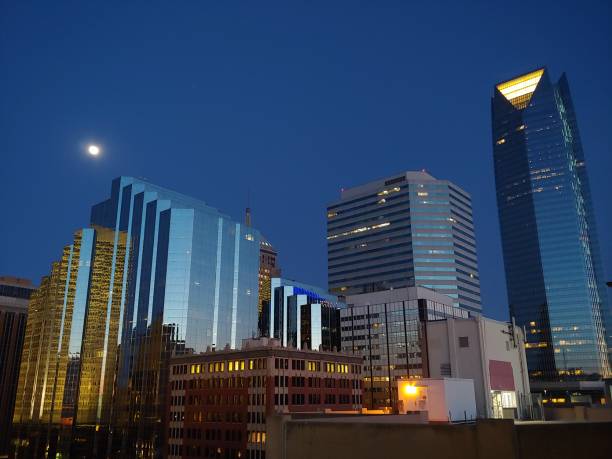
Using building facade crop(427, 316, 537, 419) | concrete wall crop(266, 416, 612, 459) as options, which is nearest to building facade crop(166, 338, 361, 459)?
building facade crop(427, 316, 537, 419)

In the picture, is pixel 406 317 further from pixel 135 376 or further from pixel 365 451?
pixel 365 451

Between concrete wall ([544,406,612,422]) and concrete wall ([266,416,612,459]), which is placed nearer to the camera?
concrete wall ([266,416,612,459])

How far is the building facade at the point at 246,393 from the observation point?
121500 mm

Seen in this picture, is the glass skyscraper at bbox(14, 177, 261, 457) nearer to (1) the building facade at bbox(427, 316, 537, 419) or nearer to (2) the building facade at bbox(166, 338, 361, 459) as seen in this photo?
(2) the building facade at bbox(166, 338, 361, 459)

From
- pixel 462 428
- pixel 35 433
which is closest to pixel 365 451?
pixel 462 428

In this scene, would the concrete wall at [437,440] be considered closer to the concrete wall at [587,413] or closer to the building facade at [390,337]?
the concrete wall at [587,413]

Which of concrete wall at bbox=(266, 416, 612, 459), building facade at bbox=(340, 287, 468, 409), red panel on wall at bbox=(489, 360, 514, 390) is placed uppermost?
building facade at bbox=(340, 287, 468, 409)

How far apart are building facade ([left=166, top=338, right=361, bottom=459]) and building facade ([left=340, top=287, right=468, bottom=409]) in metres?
38.2

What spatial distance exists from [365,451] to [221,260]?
162m

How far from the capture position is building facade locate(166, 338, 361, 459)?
121500 millimetres

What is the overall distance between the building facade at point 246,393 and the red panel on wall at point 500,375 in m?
41.9

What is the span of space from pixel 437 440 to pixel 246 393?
316 feet

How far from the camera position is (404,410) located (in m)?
79.4

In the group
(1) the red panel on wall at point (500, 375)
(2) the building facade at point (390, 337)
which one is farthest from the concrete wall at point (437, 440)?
(2) the building facade at point (390, 337)
